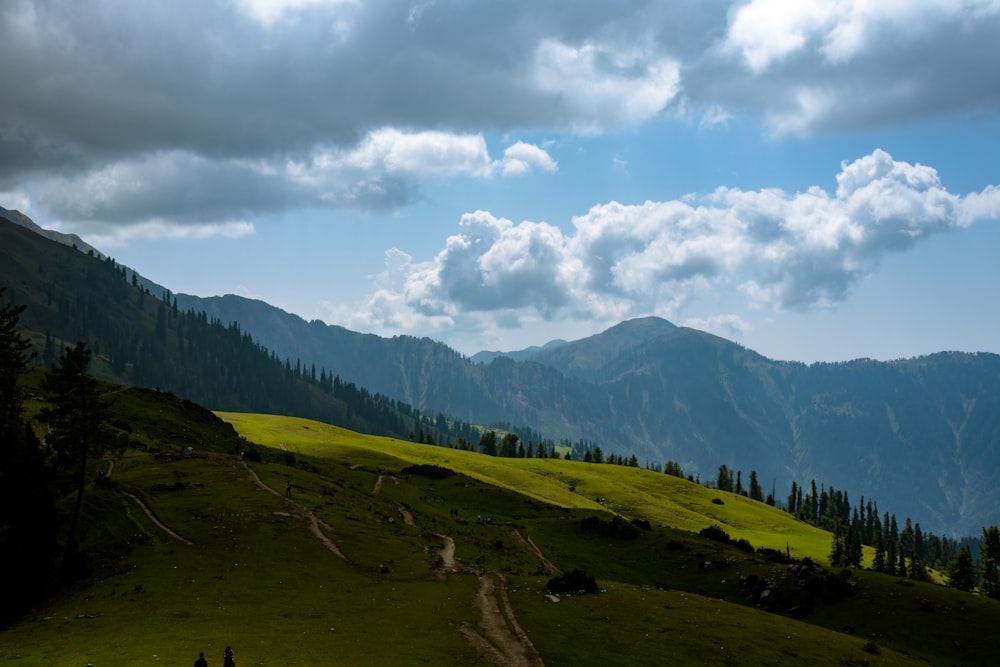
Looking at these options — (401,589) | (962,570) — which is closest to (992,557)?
(962,570)

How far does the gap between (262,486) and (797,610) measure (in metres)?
54.0

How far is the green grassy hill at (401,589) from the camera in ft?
120

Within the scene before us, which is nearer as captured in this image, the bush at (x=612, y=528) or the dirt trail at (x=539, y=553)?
the dirt trail at (x=539, y=553)

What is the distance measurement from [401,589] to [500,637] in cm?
1333

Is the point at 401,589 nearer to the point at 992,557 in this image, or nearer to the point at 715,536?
the point at 715,536

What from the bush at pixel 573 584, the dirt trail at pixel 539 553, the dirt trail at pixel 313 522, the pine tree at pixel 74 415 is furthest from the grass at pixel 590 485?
the pine tree at pixel 74 415

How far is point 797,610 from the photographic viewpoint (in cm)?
6009

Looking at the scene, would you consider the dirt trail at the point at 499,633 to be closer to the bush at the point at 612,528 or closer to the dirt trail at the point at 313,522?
the dirt trail at the point at 313,522

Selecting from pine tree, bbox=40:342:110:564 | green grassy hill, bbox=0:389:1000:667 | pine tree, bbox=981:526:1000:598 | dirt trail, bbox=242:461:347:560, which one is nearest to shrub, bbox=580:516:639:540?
green grassy hill, bbox=0:389:1000:667

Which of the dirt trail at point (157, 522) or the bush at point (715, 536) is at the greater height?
the bush at point (715, 536)

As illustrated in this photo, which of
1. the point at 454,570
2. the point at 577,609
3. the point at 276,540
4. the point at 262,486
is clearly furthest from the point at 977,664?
the point at 262,486

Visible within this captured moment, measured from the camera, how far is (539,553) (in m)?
76.4

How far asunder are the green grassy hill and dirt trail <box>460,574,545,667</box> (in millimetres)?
168

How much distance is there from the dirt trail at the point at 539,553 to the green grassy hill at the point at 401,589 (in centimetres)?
35
